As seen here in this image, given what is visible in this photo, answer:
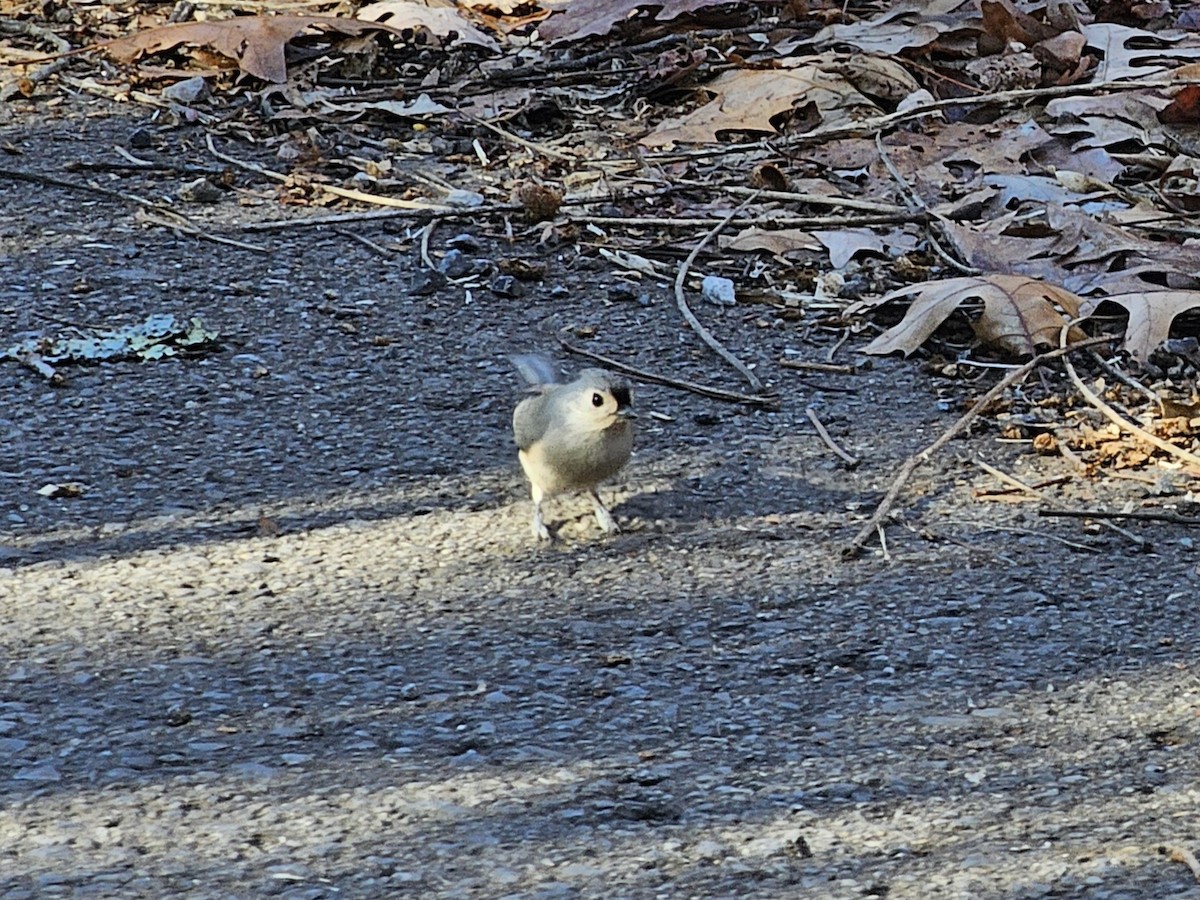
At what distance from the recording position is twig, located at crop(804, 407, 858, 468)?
4.11 metres

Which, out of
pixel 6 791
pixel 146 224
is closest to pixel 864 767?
pixel 6 791

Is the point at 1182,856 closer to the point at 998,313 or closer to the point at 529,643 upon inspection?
the point at 529,643

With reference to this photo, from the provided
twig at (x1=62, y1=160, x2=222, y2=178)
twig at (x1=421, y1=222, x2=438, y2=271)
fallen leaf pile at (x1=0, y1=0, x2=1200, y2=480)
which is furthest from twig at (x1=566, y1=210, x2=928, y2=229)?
twig at (x1=62, y1=160, x2=222, y2=178)

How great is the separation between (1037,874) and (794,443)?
1.79m

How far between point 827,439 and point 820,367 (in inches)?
17.9

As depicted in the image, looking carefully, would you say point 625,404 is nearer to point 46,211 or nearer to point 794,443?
point 794,443

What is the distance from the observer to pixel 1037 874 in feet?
8.39

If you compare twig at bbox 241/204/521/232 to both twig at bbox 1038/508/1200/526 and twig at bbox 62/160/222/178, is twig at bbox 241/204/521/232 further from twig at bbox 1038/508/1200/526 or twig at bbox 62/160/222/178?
twig at bbox 1038/508/1200/526

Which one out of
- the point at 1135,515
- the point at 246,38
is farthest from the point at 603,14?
the point at 1135,515

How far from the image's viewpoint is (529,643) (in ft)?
10.8

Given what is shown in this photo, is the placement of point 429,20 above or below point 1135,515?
above

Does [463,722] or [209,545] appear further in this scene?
[209,545]

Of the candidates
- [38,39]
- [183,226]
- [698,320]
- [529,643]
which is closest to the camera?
[529,643]

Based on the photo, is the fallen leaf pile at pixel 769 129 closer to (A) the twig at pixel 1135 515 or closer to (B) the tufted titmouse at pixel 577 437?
(A) the twig at pixel 1135 515
